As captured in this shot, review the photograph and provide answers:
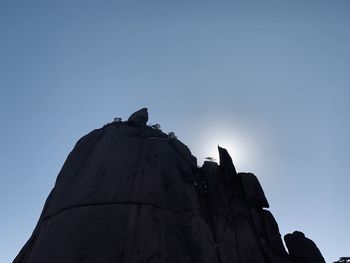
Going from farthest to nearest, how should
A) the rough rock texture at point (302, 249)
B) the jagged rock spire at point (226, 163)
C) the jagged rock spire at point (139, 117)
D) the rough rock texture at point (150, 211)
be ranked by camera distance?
1. the jagged rock spire at point (139, 117)
2. the jagged rock spire at point (226, 163)
3. the rough rock texture at point (302, 249)
4. the rough rock texture at point (150, 211)

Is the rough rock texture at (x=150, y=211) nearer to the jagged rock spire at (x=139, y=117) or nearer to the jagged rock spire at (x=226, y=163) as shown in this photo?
the jagged rock spire at (x=226, y=163)

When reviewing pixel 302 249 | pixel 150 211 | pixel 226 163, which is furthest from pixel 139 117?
pixel 302 249

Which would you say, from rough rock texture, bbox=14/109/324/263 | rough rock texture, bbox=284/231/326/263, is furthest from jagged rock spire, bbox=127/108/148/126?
rough rock texture, bbox=284/231/326/263

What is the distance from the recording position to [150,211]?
24.3m

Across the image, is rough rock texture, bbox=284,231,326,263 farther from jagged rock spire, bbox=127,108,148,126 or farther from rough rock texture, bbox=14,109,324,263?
jagged rock spire, bbox=127,108,148,126

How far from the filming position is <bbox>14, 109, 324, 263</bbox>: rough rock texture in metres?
22.4

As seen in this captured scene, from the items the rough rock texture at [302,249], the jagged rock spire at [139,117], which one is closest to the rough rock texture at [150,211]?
the rough rock texture at [302,249]

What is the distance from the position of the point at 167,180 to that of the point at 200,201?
453 cm

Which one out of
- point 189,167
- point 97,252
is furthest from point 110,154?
point 97,252

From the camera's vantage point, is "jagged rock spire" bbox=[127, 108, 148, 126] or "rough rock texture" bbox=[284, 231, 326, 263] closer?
"rough rock texture" bbox=[284, 231, 326, 263]

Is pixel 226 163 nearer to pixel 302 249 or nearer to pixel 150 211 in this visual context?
pixel 302 249

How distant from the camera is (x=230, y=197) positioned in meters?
32.2

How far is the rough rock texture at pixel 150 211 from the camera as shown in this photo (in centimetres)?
2241

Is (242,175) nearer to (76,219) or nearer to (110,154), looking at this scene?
(110,154)
